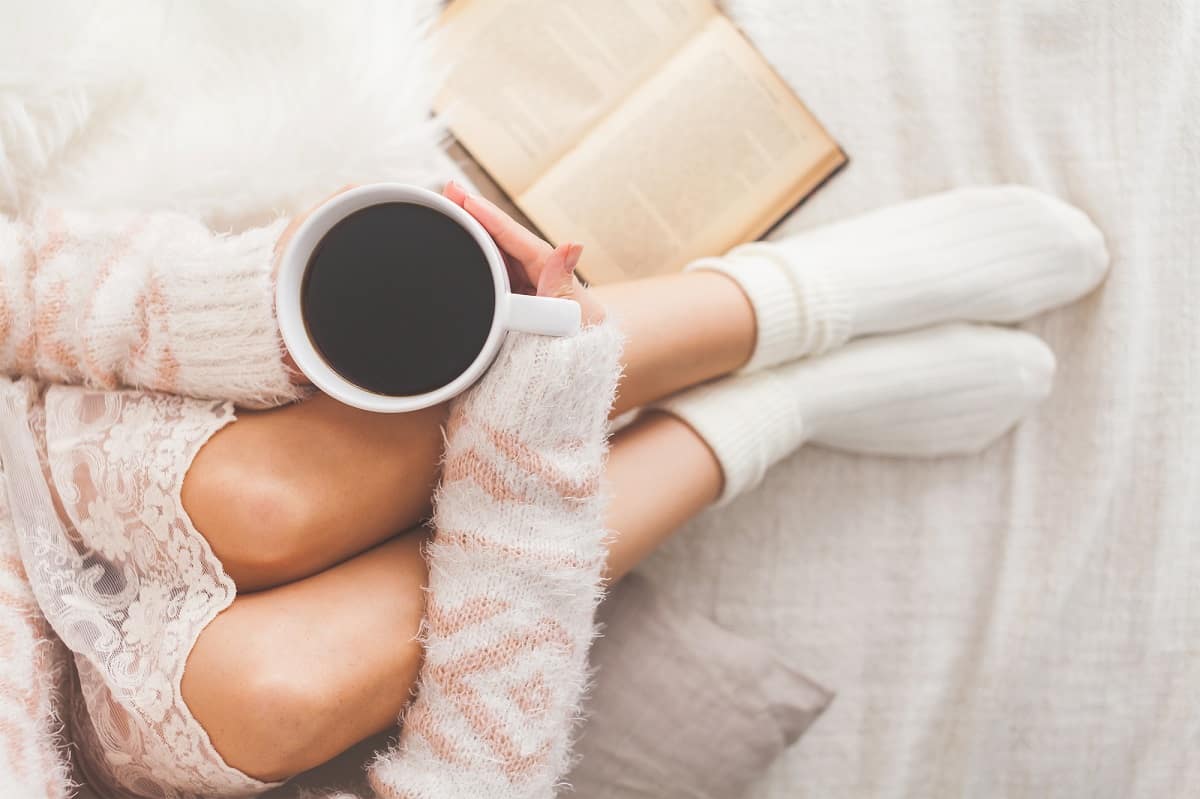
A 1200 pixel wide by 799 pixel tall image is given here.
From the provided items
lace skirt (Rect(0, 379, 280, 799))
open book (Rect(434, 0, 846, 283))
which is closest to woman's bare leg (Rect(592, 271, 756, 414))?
open book (Rect(434, 0, 846, 283))

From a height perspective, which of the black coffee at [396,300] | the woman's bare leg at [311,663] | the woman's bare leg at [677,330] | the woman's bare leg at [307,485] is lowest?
the woman's bare leg at [677,330]

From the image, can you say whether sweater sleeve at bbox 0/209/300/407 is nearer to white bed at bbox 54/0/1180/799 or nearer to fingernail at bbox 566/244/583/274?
fingernail at bbox 566/244/583/274

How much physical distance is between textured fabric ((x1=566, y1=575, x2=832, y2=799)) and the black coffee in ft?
1.27

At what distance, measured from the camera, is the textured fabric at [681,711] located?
805 millimetres

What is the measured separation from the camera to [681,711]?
2.65 ft

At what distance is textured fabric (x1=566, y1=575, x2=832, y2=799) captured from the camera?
31.7 inches

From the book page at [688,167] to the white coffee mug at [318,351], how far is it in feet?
1.17

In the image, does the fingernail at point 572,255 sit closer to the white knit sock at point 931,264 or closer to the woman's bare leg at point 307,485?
the woman's bare leg at point 307,485

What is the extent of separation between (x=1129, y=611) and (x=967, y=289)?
36 cm

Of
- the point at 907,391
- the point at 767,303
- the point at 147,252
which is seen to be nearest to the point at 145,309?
the point at 147,252

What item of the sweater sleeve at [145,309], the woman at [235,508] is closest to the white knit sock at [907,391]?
the woman at [235,508]

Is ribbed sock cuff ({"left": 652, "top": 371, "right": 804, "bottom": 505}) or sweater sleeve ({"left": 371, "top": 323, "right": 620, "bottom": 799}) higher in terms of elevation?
sweater sleeve ({"left": 371, "top": 323, "right": 620, "bottom": 799})

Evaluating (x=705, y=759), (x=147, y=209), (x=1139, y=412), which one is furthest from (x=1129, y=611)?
(x=147, y=209)

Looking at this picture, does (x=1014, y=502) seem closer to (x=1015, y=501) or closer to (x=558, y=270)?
(x=1015, y=501)
